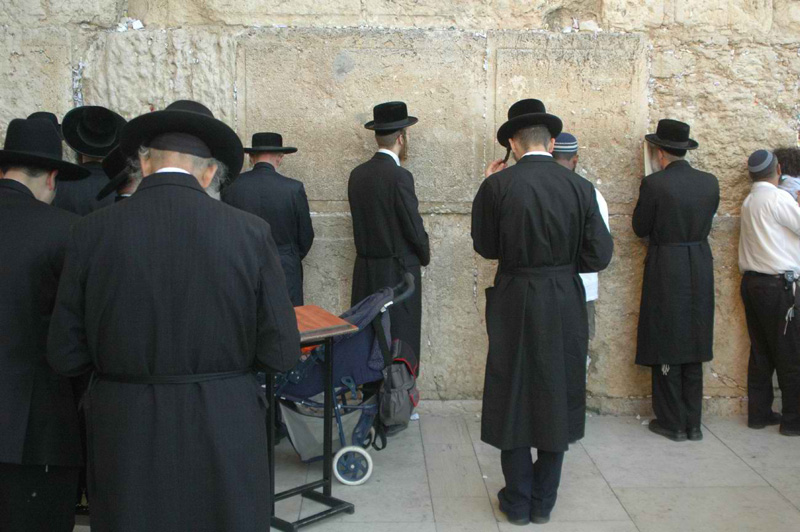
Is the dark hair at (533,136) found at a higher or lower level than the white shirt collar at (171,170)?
higher

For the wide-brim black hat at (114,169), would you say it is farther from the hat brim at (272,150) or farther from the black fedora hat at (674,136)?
the black fedora hat at (674,136)

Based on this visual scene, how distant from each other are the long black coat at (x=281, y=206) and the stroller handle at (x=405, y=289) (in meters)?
0.92

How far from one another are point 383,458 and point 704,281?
93.0 inches

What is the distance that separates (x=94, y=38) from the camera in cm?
558

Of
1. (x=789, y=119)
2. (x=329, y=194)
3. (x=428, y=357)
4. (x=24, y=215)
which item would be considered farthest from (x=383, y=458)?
(x=789, y=119)

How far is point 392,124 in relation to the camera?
522 cm

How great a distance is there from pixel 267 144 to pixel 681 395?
319cm

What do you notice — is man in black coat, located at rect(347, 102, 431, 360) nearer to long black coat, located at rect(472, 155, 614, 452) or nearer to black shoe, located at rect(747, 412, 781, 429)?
long black coat, located at rect(472, 155, 614, 452)

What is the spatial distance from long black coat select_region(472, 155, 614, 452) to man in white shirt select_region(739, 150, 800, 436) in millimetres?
1811

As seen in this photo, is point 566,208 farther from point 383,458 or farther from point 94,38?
point 94,38

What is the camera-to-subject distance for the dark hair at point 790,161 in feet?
18.1

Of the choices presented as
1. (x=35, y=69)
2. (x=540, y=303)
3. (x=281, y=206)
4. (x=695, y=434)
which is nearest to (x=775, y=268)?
(x=695, y=434)

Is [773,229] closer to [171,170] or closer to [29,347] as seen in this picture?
[171,170]

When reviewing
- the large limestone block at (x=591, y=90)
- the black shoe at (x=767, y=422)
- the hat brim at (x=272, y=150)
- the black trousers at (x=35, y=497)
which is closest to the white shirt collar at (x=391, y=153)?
the hat brim at (x=272, y=150)
